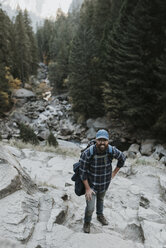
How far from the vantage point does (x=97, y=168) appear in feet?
9.45

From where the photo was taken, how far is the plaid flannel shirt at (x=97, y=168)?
9.18ft

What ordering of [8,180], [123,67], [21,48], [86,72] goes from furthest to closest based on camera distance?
[21,48], [86,72], [123,67], [8,180]

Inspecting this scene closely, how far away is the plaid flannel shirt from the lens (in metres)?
2.80

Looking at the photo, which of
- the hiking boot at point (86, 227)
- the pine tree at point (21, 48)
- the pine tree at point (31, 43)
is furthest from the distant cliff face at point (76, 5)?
the hiking boot at point (86, 227)

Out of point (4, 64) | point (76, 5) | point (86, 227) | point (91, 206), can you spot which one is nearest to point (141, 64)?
point (91, 206)

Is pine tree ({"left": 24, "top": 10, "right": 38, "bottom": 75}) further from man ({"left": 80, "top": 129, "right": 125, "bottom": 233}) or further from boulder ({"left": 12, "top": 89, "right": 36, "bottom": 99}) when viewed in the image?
man ({"left": 80, "top": 129, "right": 125, "bottom": 233})

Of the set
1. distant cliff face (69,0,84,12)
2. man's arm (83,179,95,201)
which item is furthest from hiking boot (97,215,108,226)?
distant cliff face (69,0,84,12)

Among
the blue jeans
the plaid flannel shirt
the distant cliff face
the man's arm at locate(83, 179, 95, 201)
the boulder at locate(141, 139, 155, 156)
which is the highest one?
the distant cliff face

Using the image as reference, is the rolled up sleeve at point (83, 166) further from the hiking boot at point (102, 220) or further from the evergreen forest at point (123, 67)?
the evergreen forest at point (123, 67)

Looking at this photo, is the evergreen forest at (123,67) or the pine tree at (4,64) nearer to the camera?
the evergreen forest at (123,67)

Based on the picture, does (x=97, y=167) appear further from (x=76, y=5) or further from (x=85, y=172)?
(x=76, y=5)

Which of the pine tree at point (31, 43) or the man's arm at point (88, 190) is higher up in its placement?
the pine tree at point (31, 43)

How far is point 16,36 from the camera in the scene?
2927 cm

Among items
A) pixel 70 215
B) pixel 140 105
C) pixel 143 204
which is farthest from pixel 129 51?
pixel 70 215
